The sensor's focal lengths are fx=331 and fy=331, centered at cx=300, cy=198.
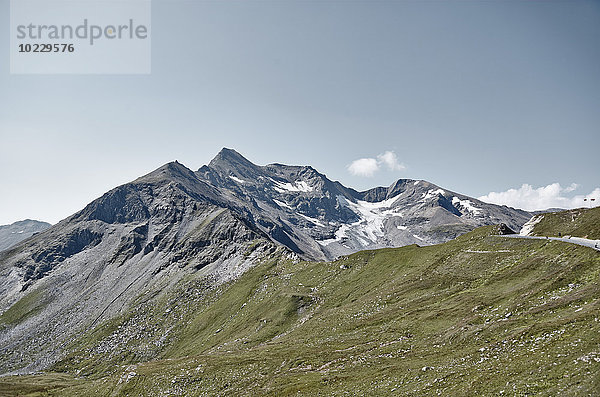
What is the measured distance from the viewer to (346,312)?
81750 millimetres

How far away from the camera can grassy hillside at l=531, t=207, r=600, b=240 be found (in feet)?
255

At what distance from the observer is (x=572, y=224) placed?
87250mm

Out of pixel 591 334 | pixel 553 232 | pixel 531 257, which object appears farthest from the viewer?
pixel 553 232

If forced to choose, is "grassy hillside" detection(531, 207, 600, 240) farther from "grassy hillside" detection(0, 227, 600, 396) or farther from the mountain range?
"grassy hillside" detection(0, 227, 600, 396)

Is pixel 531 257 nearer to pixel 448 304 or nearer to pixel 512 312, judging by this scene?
pixel 448 304

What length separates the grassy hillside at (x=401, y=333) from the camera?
3009 cm

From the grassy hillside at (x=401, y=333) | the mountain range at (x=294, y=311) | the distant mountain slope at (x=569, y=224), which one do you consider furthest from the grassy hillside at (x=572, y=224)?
the grassy hillside at (x=401, y=333)

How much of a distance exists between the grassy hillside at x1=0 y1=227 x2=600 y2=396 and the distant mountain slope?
1218cm

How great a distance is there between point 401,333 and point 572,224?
2571 inches

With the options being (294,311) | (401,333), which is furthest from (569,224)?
(294,311)

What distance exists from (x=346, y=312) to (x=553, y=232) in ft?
198

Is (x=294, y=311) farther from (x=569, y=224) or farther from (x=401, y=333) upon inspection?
(x=569, y=224)

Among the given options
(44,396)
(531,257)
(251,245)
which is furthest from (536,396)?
(251,245)

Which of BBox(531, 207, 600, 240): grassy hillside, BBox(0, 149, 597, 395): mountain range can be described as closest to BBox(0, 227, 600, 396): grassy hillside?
BBox(0, 149, 597, 395): mountain range
